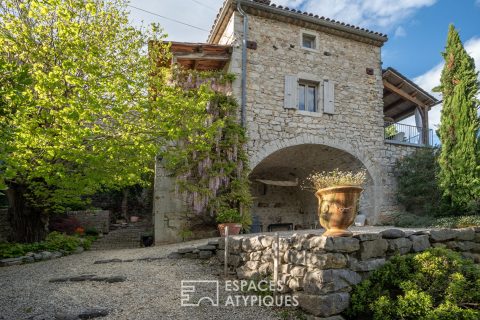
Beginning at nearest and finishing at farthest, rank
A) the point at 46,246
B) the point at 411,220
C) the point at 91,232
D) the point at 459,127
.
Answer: the point at 46,246
the point at 459,127
the point at 411,220
the point at 91,232

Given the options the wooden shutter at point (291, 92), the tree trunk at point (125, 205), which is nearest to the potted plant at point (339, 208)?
the wooden shutter at point (291, 92)

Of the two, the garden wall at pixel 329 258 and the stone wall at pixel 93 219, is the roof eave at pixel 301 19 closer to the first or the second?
the garden wall at pixel 329 258

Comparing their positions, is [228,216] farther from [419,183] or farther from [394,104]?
[394,104]

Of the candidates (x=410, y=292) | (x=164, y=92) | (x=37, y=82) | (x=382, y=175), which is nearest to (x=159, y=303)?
(x=410, y=292)

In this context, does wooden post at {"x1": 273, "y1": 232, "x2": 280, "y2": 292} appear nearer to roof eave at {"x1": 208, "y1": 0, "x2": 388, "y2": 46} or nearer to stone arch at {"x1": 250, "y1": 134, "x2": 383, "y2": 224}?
stone arch at {"x1": 250, "y1": 134, "x2": 383, "y2": 224}

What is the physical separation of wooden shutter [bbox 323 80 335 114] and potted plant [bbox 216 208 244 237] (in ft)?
12.5

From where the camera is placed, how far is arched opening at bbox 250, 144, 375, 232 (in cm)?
975

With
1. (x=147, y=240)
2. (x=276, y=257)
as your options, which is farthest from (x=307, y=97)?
(x=276, y=257)

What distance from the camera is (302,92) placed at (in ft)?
30.6

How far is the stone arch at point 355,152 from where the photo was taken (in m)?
8.66

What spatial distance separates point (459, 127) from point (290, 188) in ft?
18.0

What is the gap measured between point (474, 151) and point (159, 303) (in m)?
7.98

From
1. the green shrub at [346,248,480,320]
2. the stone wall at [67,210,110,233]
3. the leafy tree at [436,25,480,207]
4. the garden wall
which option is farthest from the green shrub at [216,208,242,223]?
the stone wall at [67,210,110,233]

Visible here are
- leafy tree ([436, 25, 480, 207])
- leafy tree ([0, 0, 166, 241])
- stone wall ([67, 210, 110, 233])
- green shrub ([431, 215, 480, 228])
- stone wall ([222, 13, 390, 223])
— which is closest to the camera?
leafy tree ([0, 0, 166, 241])
